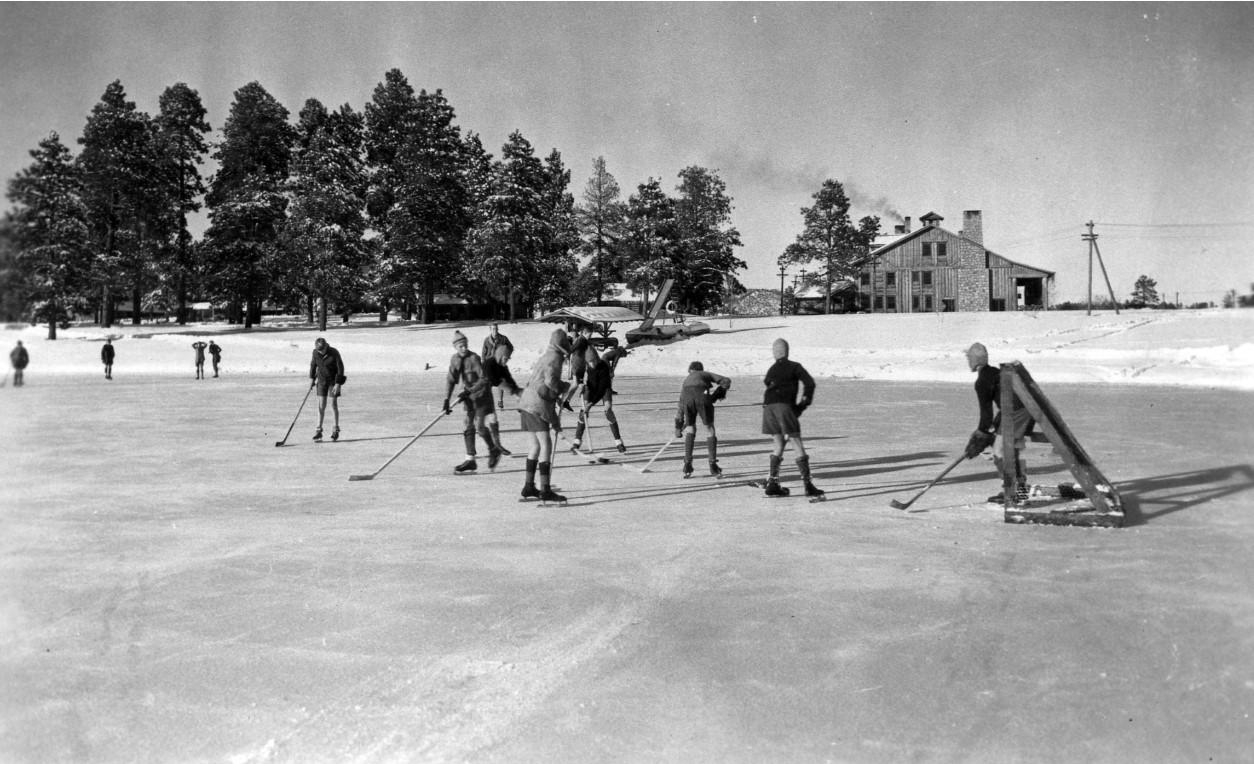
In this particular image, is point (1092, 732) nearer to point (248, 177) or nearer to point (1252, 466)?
point (1252, 466)

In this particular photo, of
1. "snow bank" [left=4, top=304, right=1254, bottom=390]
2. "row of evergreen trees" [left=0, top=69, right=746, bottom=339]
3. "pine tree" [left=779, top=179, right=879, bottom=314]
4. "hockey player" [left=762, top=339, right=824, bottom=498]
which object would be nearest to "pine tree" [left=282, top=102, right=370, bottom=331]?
"row of evergreen trees" [left=0, top=69, right=746, bottom=339]

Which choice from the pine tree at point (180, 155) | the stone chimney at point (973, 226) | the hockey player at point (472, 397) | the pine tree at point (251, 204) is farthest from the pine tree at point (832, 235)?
the pine tree at point (180, 155)

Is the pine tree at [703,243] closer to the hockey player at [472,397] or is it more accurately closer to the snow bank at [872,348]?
the snow bank at [872,348]

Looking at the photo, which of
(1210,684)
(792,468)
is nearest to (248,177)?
(792,468)

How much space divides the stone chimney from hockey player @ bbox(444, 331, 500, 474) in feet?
190

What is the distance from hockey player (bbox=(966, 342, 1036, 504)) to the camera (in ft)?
27.0

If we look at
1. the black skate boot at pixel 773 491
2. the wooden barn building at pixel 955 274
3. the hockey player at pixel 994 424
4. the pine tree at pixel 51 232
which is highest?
the wooden barn building at pixel 955 274

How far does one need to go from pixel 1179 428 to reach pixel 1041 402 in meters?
9.08

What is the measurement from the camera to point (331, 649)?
464 cm

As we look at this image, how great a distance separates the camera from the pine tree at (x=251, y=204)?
47.8 meters

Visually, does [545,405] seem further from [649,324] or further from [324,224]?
[324,224]

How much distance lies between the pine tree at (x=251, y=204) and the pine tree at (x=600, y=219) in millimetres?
22809

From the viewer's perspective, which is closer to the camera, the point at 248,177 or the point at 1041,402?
the point at 1041,402

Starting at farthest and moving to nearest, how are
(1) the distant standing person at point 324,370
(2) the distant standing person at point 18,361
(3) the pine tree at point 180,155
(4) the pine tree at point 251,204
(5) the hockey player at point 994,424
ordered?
(4) the pine tree at point 251,204 → (1) the distant standing person at point 324,370 → (5) the hockey player at point 994,424 → (3) the pine tree at point 180,155 → (2) the distant standing person at point 18,361
